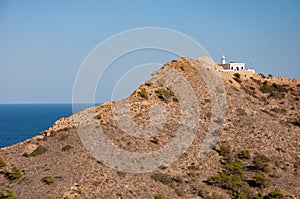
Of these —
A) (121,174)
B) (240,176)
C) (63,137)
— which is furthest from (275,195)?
(63,137)

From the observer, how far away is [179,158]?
1593 inches

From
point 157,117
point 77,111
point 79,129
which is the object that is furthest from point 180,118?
point 77,111

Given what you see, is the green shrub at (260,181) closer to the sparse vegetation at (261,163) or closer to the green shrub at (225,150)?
the sparse vegetation at (261,163)

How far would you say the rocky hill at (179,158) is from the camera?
112ft

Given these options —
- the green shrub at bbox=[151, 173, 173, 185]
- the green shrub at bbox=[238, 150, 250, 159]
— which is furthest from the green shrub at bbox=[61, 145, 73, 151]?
the green shrub at bbox=[238, 150, 250, 159]

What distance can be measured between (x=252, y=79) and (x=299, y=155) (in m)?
23.0

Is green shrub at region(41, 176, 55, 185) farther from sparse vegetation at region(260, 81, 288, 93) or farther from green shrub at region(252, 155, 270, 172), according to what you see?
sparse vegetation at region(260, 81, 288, 93)

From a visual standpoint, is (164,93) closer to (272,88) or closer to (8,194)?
(272,88)

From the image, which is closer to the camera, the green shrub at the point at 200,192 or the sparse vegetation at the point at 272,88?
the green shrub at the point at 200,192

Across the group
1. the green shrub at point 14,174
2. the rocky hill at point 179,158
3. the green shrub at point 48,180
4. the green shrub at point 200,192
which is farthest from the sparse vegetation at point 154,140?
the green shrub at point 14,174

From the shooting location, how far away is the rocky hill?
1342 inches

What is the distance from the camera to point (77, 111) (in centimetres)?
5488

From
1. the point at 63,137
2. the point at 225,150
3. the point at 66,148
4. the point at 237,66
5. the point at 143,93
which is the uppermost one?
the point at 237,66

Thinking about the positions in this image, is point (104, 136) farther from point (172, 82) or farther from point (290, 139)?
point (290, 139)
